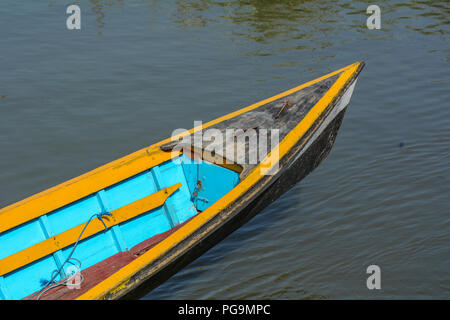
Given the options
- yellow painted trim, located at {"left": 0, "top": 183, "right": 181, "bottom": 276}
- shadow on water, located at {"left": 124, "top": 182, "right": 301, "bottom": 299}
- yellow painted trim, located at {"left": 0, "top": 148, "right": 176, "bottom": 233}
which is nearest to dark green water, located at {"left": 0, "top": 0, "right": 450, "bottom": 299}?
shadow on water, located at {"left": 124, "top": 182, "right": 301, "bottom": 299}

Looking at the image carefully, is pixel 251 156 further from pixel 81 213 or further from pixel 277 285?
pixel 81 213

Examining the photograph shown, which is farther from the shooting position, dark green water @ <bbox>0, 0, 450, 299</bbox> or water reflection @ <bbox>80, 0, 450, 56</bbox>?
water reflection @ <bbox>80, 0, 450, 56</bbox>

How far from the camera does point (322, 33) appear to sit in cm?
1561

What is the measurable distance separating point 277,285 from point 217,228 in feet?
3.56

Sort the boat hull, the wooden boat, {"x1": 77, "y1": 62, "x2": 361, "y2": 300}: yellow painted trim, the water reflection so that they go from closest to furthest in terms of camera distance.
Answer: {"x1": 77, "y1": 62, "x2": 361, "y2": 300}: yellow painted trim
the boat hull
the wooden boat
the water reflection

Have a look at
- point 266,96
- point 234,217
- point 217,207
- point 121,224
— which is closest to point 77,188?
point 121,224

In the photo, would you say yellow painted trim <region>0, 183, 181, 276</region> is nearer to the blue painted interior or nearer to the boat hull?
the blue painted interior

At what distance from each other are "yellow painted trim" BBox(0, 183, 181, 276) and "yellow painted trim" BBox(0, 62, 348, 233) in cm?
37

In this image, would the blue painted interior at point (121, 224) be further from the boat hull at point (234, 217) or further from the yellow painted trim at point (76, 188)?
the boat hull at point (234, 217)

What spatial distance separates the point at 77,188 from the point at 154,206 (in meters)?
1.19

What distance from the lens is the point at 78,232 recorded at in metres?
7.10

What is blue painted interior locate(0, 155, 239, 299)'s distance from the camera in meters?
6.72

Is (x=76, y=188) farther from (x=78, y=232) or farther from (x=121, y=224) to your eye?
(x=121, y=224)

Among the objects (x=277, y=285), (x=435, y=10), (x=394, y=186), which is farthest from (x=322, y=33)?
(x=277, y=285)
